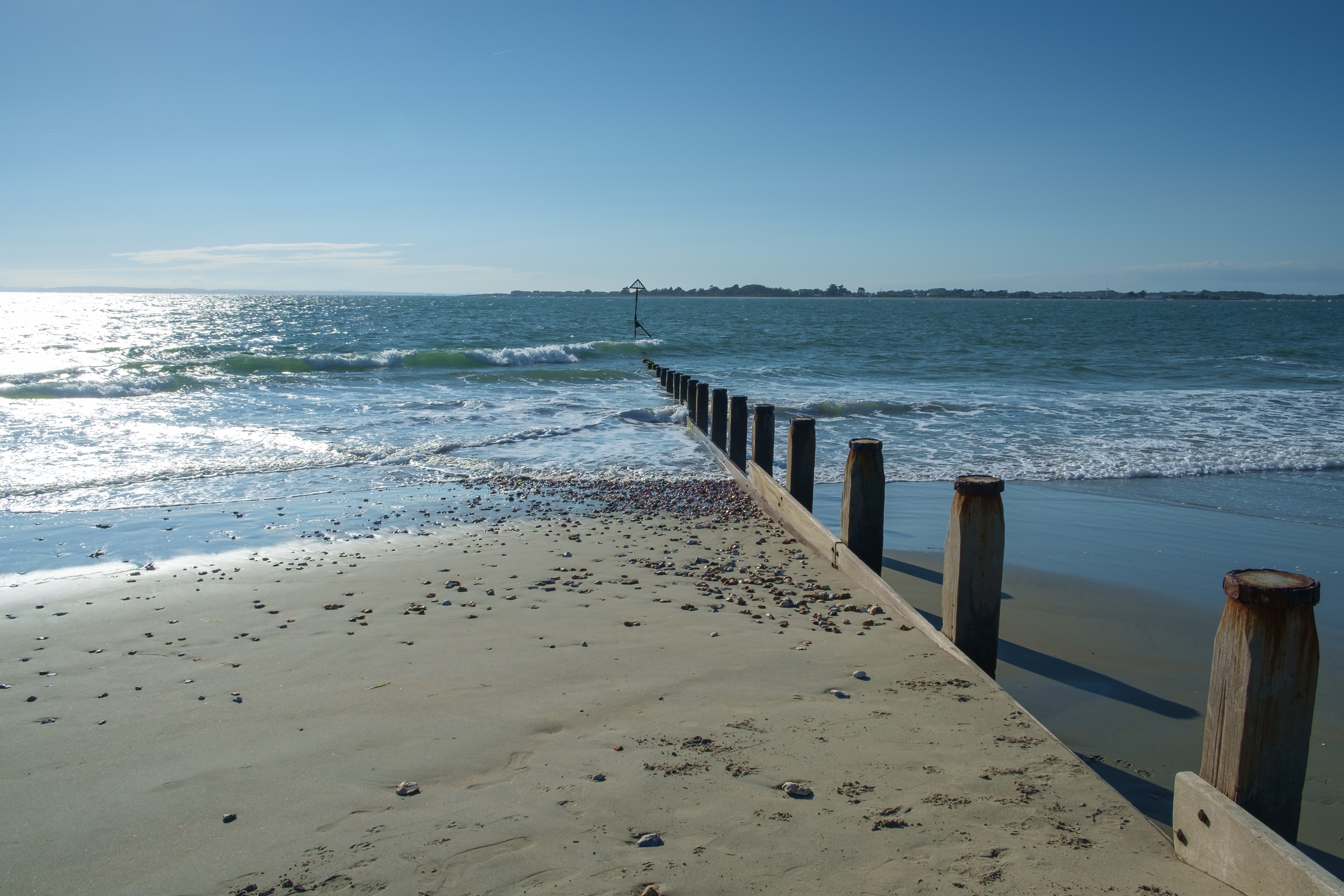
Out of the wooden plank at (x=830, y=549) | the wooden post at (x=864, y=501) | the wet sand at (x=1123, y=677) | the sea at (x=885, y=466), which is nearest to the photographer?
the wet sand at (x=1123, y=677)

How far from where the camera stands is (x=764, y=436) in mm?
9156

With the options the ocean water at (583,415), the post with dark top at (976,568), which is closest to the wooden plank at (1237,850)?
the post with dark top at (976,568)

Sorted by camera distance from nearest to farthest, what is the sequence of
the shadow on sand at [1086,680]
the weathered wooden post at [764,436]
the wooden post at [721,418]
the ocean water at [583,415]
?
the shadow on sand at [1086,680] → the weathered wooden post at [764,436] → the ocean water at [583,415] → the wooden post at [721,418]

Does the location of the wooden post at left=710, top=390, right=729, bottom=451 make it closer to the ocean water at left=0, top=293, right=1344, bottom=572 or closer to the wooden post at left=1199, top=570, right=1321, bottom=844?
the ocean water at left=0, top=293, right=1344, bottom=572

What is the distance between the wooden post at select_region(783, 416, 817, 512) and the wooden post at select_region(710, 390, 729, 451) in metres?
3.51

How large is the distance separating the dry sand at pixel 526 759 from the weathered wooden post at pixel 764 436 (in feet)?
12.2

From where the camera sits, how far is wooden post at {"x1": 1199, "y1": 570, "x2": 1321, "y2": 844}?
2.46m

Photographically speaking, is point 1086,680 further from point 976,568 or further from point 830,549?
point 830,549

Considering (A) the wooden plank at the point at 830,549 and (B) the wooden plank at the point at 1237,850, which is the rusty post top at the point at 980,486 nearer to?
(A) the wooden plank at the point at 830,549

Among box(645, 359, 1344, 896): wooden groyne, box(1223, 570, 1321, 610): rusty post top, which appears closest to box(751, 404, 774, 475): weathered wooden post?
box(645, 359, 1344, 896): wooden groyne

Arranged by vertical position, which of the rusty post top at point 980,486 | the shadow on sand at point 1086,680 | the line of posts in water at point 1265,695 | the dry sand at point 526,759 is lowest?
the shadow on sand at point 1086,680

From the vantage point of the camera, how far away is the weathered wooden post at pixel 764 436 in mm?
→ 9086

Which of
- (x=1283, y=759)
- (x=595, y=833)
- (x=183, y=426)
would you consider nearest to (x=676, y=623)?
(x=595, y=833)

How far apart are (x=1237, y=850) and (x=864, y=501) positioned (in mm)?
3312
